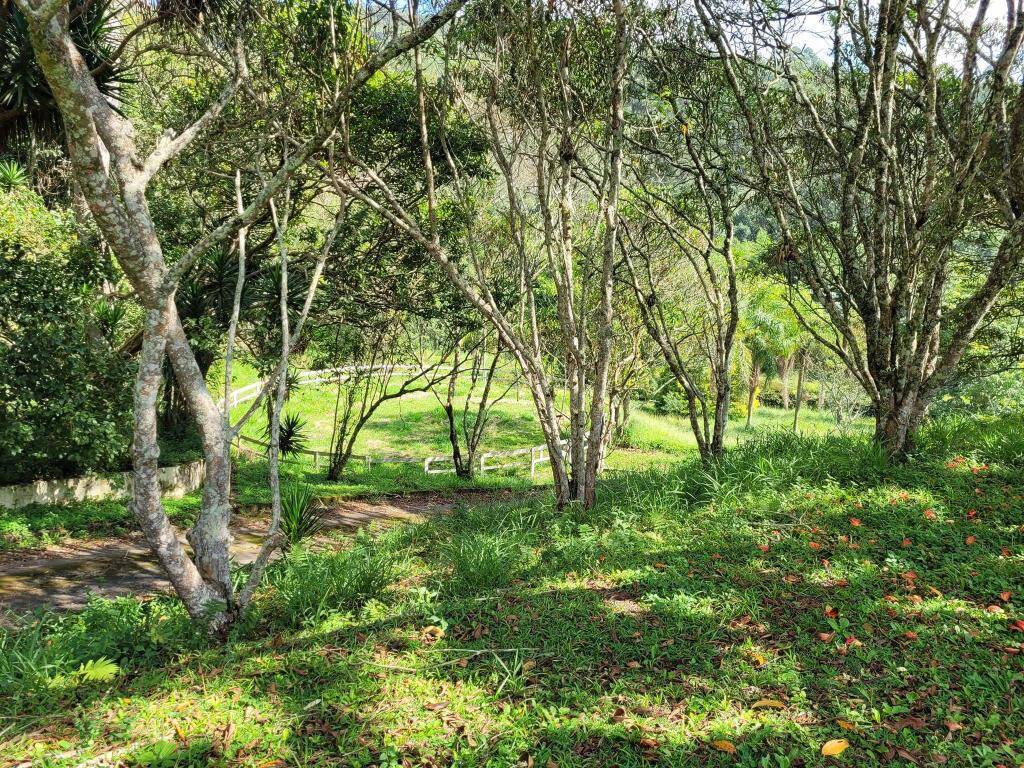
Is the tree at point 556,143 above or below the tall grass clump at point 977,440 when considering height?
above

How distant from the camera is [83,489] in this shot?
9.20 m

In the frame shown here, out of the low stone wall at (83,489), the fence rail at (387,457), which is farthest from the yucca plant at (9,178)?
the fence rail at (387,457)

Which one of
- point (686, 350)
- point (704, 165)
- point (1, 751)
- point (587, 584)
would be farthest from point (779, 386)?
point (1, 751)

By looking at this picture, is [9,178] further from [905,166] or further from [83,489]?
[905,166]

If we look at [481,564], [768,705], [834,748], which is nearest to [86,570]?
[481,564]

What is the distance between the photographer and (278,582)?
5.08 m

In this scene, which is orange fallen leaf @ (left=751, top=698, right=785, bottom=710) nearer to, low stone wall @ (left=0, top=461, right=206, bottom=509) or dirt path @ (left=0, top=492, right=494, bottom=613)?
dirt path @ (left=0, top=492, right=494, bottom=613)

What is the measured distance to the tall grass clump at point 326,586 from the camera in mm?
4430

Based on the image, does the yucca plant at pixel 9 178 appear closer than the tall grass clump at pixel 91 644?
No

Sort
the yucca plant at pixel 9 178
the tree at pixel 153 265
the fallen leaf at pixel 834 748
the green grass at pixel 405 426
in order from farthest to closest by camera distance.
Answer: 1. the green grass at pixel 405 426
2. the yucca plant at pixel 9 178
3. the tree at pixel 153 265
4. the fallen leaf at pixel 834 748

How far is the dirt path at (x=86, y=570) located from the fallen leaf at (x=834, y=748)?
5.08 metres

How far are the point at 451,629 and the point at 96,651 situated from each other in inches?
85.3

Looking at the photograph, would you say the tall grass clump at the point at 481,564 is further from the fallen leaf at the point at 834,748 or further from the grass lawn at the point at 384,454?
the grass lawn at the point at 384,454

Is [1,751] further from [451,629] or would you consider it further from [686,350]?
[686,350]
